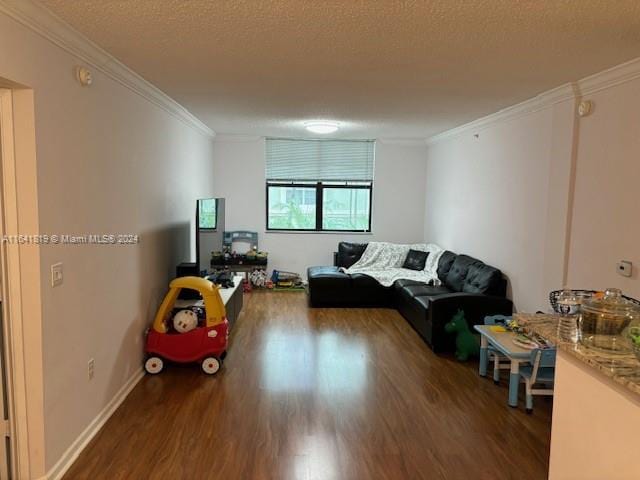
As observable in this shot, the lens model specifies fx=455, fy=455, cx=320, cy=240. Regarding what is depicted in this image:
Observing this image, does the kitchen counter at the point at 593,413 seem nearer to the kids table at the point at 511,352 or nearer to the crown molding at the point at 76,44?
the kids table at the point at 511,352

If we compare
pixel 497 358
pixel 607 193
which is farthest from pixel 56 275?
pixel 607 193

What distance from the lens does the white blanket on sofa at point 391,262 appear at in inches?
250

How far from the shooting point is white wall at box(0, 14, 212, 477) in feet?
7.50

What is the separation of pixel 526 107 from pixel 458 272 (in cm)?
207

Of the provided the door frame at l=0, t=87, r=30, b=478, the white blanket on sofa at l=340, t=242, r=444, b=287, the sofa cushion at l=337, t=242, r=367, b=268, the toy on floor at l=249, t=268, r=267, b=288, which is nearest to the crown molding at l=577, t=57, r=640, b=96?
the white blanket on sofa at l=340, t=242, r=444, b=287

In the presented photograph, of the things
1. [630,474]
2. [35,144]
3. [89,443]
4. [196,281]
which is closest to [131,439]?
[89,443]

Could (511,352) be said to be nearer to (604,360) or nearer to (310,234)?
(604,360)

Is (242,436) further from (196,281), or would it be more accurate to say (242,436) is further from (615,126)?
(615,126)

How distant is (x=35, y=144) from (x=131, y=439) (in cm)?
183

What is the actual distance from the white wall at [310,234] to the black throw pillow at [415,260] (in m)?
0.76

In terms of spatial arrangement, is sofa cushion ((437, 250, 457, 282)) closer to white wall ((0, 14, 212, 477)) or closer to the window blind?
the window blind

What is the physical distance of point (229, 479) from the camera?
8.08 ft

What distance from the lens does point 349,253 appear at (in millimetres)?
7016

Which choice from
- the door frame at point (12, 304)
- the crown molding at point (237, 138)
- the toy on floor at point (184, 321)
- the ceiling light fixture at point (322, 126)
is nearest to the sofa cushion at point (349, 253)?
the ceiling light fixture at point (322, 126)
